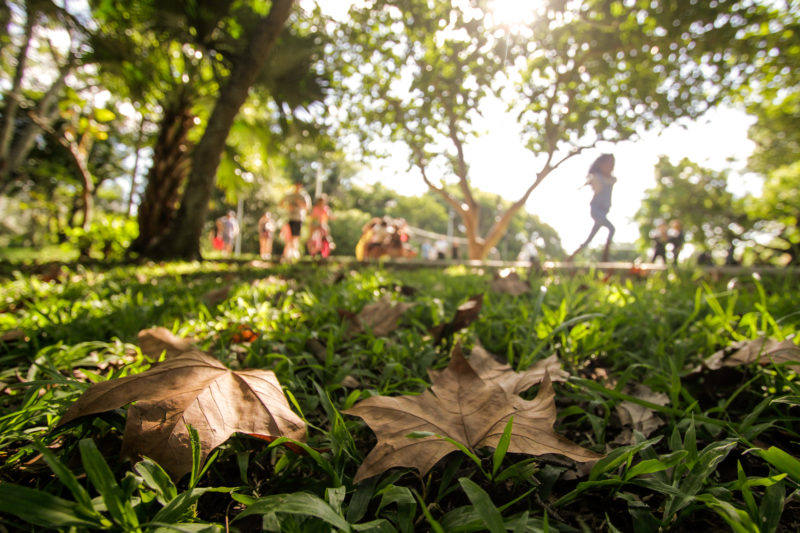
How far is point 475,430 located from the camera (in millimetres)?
698

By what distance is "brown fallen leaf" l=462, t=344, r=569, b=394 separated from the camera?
87 centimetres

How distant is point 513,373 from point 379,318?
71 cm

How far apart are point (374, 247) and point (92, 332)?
743 centimetres

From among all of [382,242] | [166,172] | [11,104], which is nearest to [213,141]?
[166,172]

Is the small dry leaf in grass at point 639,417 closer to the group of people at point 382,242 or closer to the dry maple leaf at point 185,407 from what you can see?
the dry maple leaf at point 185,407

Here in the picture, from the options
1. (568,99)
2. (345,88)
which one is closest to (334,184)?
(345,88)

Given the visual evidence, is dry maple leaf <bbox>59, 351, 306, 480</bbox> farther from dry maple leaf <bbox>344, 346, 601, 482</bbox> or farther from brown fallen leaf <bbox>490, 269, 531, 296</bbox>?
brown fallen leaf <bbox>490, 269, 531, 296</bbox>

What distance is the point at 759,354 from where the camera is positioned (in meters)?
0.93

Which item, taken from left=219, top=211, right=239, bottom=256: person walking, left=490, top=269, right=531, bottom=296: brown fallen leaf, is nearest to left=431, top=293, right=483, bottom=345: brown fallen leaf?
left=490, top=269, right=531, bottom=296: brown fallen leaf

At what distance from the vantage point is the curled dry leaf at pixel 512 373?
874mm

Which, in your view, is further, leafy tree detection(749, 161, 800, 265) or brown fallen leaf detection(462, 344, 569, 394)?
leafy tree detection(749, 161, 800, 265)

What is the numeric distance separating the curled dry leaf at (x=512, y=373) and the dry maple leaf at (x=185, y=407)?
48 cm

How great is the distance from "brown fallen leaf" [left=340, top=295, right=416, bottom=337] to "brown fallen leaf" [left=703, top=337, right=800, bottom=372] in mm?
998

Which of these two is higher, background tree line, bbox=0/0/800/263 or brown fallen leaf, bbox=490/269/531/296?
background tree line, bbox=0/0/800/263
